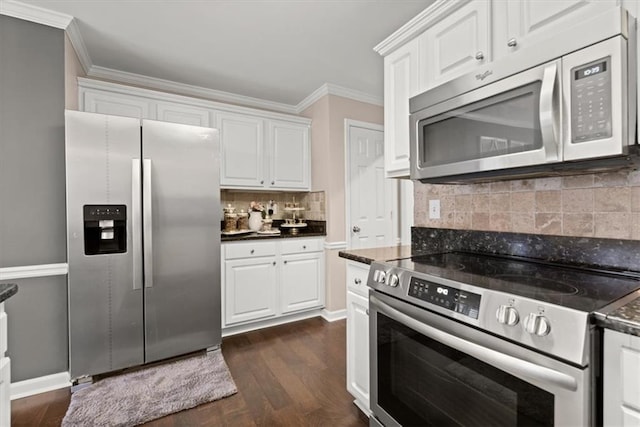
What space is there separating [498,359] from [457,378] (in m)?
0.21

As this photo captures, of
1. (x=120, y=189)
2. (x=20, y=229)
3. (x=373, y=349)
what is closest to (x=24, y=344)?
(x=20, y=229)

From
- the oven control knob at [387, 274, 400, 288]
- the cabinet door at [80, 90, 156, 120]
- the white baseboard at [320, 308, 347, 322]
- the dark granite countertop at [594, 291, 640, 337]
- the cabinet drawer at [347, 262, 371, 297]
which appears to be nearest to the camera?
the dark granite countertop at [594, 291, 640, 337]

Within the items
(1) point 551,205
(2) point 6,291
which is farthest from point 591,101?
(2) point 6,291

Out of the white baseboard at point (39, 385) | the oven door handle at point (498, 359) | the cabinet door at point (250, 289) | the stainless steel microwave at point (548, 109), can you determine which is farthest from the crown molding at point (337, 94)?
the white baseboard at point (39, 385)

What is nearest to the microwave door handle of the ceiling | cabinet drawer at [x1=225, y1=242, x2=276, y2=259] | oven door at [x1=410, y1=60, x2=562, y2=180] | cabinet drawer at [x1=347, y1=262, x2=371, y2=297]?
oven door at [x1=410, y1=60, x2=562, y2=180]

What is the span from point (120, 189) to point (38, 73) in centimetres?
89

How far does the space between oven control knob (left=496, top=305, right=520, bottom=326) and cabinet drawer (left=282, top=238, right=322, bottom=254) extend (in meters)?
2.33

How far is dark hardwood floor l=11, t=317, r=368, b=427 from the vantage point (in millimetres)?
1700

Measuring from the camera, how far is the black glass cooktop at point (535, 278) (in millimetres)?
867

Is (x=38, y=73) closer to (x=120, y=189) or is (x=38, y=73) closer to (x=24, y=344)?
(x=120, y=189)

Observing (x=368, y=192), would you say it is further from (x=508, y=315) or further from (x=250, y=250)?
(x=508, y=315)

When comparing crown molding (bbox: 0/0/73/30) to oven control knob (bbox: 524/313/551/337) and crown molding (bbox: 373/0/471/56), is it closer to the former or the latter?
crown molding (bbox: 373/0/471/56)

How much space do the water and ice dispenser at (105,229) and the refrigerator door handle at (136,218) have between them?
0.06 metres

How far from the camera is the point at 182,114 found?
2877 millimetres
